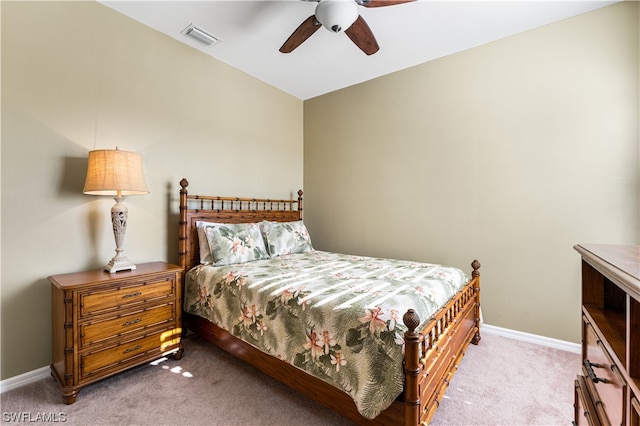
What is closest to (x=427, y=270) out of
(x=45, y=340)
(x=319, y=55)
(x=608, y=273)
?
(x=608, y=273)

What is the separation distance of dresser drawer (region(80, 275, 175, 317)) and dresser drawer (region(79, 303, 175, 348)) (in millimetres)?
75

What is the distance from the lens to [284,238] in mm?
3234

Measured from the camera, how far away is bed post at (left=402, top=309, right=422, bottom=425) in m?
1.28

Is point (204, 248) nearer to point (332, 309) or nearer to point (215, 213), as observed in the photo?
point (215, 213)

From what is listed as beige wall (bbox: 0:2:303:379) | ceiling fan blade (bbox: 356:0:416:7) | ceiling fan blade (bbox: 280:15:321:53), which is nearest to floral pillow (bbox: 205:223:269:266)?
beige wall (bbox: 0:2:303:379)

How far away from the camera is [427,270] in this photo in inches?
95.0

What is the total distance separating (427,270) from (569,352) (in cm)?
143

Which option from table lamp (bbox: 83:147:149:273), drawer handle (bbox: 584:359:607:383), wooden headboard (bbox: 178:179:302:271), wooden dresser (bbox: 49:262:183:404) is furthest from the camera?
wooden headboard (bbox: 178:179:302:271)

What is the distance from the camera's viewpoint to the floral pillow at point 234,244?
2.62 metres

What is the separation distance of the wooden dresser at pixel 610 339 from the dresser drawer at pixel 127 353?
2.52 m

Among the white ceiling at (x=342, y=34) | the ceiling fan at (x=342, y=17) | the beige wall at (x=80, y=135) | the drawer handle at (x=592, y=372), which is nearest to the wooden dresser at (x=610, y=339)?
the drawer handle at (x=592, y=372)

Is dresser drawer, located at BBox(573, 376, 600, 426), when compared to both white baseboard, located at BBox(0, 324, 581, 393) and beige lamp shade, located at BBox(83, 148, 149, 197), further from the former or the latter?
beige lamp shade, located at BBox(83, 148, 149, 197)

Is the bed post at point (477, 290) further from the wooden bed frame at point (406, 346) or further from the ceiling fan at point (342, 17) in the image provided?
the ceiling fan at point (342, 17)

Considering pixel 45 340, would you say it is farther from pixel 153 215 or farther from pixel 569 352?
pixel 569 352
